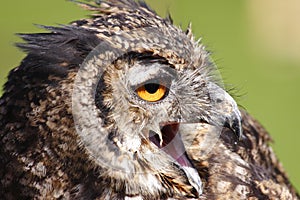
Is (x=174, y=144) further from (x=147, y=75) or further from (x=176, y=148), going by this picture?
(x=147, y=75)

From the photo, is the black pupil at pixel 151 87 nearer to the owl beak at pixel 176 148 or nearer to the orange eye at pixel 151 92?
the orange eye at pixel 151 92

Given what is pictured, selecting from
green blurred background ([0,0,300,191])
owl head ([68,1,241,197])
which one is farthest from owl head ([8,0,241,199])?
green blurred background ([0,0,300,191])

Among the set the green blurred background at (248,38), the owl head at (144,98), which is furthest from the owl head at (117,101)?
the green blurred background at (248,38)

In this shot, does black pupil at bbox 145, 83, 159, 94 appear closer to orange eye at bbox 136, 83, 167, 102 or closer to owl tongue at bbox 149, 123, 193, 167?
orange eye at bbox 136, 83, 167, 102

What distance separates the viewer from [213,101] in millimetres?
4645

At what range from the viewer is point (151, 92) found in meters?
4.49

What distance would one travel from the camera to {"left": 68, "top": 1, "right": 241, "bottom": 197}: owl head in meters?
4.35

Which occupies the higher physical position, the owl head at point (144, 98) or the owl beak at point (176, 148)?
the owl head at point (144, 98)

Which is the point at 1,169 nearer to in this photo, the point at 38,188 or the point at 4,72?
the point at 38,188

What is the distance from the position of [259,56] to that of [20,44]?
7.73 m

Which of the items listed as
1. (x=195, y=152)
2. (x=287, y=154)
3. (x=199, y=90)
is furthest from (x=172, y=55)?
(x=287, y=154)

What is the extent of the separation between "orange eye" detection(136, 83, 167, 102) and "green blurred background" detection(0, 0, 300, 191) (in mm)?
5805

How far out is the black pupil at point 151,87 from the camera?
14.7ft

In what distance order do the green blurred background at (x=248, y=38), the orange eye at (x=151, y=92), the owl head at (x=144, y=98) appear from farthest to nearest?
the green blurred background at (x=248, y=38) → the orange eye at (x=151, y=92) → the owl head at (x=144, y=98)
